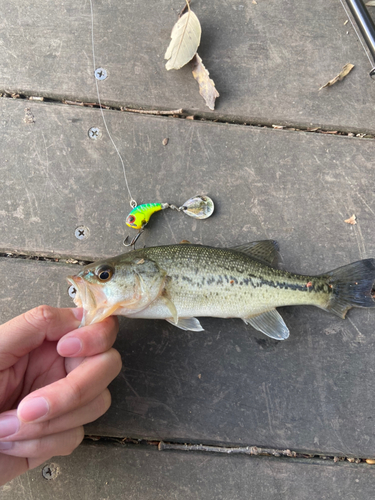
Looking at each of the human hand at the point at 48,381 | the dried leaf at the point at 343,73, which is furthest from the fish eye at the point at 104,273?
the dried leaf at the point at 343,73

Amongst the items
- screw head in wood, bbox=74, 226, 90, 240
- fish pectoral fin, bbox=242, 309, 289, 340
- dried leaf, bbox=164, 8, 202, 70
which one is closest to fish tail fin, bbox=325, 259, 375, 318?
fish pectoral fin, bbox=242, 309, 289, 340

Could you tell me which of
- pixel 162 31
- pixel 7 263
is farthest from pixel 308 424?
pixel 162 31

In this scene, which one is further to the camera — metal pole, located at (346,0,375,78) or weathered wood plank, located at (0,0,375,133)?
weathered wood plank, located at (0,0,375,133)

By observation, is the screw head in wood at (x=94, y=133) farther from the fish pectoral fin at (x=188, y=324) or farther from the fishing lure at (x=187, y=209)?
the fish pectoral fin at (x=188, y=324)

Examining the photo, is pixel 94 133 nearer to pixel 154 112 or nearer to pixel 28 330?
pixel 154 112

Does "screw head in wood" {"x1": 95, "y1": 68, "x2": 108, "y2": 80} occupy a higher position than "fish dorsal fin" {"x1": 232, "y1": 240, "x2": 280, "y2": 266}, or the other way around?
"screw head in wood" {"x1": 95, "y1": 68, "x2": 108, "y2": 80}

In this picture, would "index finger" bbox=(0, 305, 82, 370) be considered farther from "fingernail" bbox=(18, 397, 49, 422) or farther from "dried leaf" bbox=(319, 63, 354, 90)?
"dried leaf" bbox=(319, 63, 354, 90)

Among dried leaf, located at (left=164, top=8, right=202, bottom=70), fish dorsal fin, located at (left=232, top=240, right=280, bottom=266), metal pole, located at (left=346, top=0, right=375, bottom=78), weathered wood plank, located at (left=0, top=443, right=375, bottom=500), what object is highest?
metal pole, located at (left=346, top=0, right=375, bottom=78)

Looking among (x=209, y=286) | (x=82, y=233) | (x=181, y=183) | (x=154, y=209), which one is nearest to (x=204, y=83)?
(x=181, y=183)
